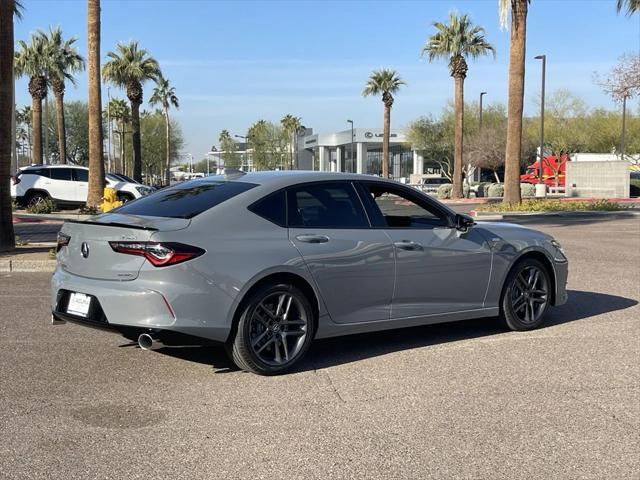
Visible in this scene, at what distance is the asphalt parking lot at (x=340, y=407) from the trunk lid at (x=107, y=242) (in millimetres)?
854

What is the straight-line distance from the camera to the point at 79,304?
5.41 metres

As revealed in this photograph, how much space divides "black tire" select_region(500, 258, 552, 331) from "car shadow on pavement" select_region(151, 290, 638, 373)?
0.23 m

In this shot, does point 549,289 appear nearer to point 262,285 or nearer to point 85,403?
point 262,285

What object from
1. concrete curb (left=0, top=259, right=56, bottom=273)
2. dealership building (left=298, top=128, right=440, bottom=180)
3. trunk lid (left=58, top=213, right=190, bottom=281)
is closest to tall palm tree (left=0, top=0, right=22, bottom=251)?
concrete curb (left=0, top=259, right=56, bottom=273)

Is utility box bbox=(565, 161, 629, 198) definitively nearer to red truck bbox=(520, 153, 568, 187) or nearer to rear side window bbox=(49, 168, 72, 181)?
red truck bbox=(520, 153, 568, 187)

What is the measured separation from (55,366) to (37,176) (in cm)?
2122

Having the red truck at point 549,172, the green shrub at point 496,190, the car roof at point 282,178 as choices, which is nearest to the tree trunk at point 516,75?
the green shrub at point 496,190

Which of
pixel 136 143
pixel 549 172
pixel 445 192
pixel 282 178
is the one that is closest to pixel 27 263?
pixel 282 178

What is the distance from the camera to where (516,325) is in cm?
716

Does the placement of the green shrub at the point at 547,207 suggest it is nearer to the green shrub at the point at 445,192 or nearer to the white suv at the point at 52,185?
the white suv at the point at 52,185

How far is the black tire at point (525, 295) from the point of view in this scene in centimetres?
708

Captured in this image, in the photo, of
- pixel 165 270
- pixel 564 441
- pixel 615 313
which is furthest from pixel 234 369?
pixel 615 313

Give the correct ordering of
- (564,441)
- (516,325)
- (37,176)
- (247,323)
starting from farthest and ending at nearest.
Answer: (37,176), (516,325), (247,323), (564,441)

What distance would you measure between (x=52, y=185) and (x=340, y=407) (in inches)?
902
